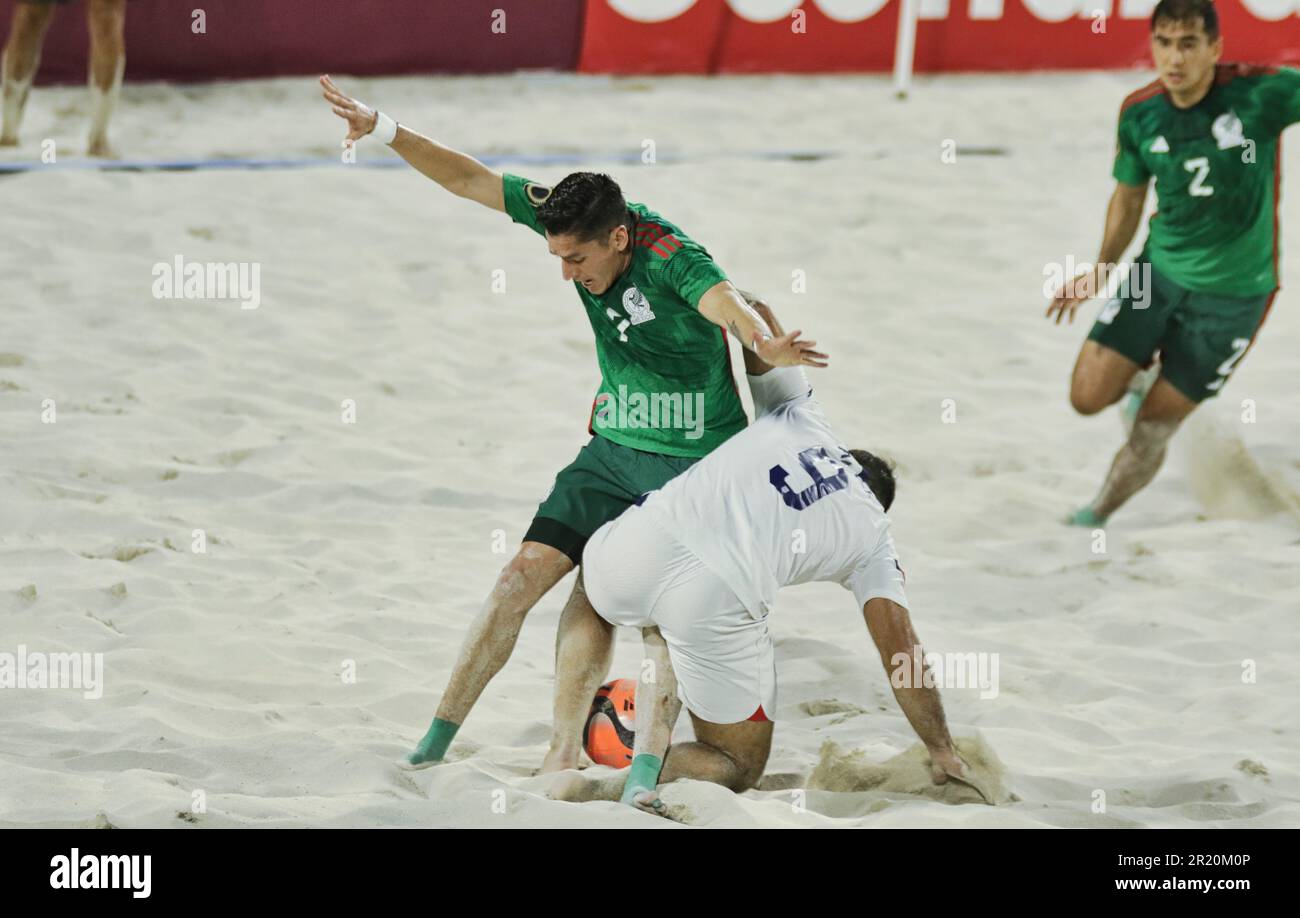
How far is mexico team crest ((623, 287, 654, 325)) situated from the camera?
155 inches

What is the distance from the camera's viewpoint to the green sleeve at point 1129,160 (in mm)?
5328

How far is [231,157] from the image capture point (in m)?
7.96

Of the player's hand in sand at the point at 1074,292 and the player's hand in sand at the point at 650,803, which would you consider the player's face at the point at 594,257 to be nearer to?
the player's hand in sand at the point at 650,803

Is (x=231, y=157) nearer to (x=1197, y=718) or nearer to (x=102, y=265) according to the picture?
(x=102, y=265)

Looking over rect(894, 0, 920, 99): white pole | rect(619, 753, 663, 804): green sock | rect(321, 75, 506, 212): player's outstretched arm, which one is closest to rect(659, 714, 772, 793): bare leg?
rect(619, 753, 663, 804): green sock

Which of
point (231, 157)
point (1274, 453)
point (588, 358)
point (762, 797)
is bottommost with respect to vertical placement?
point (762, 797)

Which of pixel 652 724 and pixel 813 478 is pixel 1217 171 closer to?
pixel 813 478

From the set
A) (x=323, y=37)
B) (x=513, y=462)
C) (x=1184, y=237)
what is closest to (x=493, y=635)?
(x=513, y=462)

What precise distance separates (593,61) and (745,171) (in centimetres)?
148

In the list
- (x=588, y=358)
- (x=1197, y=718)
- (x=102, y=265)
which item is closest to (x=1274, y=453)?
(x=1197, y=718)

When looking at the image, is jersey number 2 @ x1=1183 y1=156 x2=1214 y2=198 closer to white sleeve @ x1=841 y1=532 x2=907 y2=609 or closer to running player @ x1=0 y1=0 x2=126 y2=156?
white sleeve @ x1=841 y1=532 x2=907 y2=609

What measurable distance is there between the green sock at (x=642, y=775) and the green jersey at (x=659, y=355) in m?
0.80

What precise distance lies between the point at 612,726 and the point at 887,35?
668 cm

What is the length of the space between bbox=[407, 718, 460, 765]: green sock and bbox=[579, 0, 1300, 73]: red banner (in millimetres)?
6259
